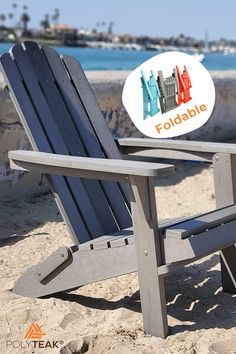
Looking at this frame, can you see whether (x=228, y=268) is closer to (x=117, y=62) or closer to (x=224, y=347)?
(x=224, y=347)

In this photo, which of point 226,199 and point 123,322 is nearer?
point 123,322

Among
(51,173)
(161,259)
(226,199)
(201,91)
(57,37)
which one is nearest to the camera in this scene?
(161,259)

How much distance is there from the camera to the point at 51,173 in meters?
2.97

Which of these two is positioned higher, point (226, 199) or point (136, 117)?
point (136, 117)

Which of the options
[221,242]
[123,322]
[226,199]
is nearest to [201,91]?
[226,199]

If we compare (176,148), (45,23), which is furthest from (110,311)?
(45,23)

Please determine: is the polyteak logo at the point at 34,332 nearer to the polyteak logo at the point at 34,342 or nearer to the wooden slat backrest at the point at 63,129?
the polyteak logo at the point at 34,342

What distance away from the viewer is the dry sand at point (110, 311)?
275cm

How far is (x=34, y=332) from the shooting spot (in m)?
2.90

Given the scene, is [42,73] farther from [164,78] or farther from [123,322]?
[123,322]

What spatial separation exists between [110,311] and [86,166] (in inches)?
27.9

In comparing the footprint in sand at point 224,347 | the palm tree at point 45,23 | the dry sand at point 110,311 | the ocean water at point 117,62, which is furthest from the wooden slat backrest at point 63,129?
the palm tree at point 45,23

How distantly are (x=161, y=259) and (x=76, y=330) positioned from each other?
473 mm

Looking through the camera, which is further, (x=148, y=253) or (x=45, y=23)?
(x=45, y=23)
